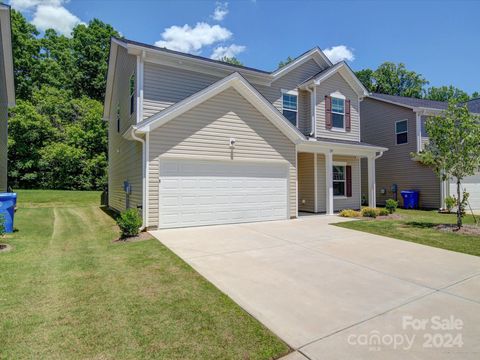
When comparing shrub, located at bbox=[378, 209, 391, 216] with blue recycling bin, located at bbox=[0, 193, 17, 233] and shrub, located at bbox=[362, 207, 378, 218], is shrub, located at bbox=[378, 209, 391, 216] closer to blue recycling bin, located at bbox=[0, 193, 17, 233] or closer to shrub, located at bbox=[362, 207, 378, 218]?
shrub, located at bbox=[362, 207, 378, 218]

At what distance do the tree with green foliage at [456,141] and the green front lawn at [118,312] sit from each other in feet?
30.3

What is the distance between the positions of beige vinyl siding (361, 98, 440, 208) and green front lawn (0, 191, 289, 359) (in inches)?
625

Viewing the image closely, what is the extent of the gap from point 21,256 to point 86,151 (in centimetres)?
2353

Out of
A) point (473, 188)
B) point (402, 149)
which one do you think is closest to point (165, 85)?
point (402, 149)

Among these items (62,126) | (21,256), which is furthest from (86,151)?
(21,256)

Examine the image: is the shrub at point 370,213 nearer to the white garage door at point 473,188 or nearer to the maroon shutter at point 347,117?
the maroon shutter at point 347,117

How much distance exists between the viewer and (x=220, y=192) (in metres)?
10.2

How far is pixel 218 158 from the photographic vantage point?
10.1 meters

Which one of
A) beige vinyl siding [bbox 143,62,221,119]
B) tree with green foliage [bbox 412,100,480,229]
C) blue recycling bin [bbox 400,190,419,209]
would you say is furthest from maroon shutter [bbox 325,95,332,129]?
blue recycling bin [bbox 400,190,419,209]

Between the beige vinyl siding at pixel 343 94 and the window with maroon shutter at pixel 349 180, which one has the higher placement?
the beige vinyl siding at pixel 343 94

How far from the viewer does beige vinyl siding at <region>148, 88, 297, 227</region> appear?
9.05m

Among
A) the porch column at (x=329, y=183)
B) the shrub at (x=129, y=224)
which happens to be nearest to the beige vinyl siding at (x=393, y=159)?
the porch column at (x=329, y=183)

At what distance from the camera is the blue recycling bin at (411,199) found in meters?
16.7

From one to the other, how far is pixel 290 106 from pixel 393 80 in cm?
3364
